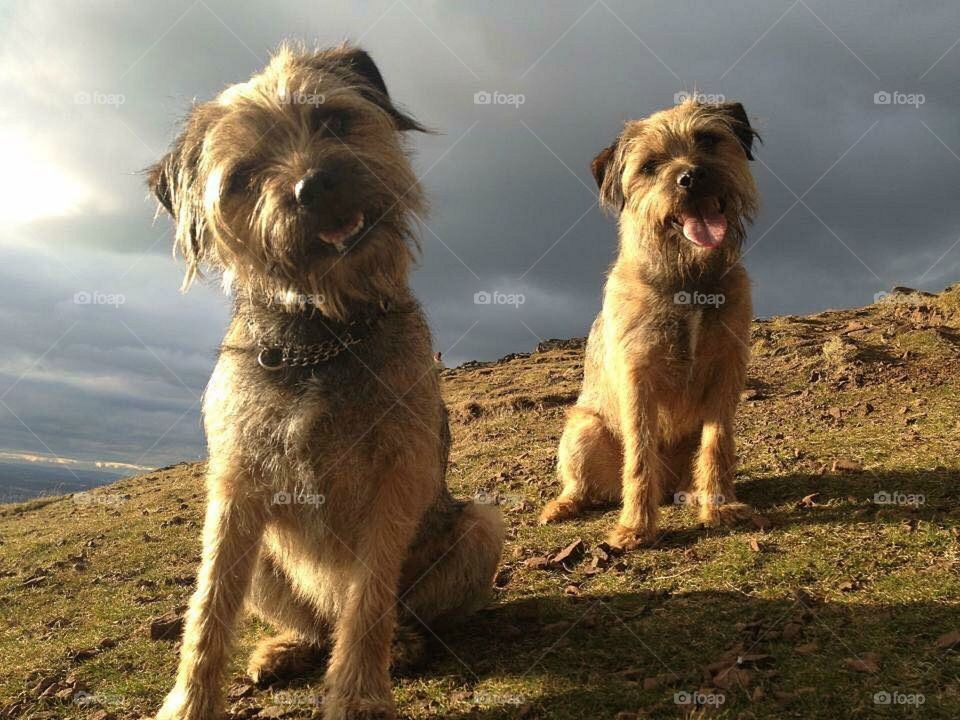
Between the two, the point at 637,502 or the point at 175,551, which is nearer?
the point at 637,502

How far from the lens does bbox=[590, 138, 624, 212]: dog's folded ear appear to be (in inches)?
276

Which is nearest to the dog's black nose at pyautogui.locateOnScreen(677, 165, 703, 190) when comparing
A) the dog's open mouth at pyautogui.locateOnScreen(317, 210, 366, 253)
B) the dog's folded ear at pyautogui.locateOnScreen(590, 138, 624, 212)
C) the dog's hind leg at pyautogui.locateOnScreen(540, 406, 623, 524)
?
the dog's folded ear at pyautogui.locateOnScreen(590, 138, 624, 212)

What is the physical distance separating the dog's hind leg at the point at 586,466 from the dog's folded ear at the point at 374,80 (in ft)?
13.0

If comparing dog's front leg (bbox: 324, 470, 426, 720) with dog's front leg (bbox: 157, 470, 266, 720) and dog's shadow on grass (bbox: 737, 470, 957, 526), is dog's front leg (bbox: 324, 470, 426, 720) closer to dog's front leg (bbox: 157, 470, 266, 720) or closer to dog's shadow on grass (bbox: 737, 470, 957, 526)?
dog's front leg (bbox: 157, 470, 266, 720)

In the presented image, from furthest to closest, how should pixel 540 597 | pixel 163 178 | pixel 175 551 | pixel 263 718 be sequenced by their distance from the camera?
pixel 175 551
pixel 540 597
pixel 163 178
pixel 263 718

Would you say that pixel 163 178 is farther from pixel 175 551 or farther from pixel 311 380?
pixel 175 551

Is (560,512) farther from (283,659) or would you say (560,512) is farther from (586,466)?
(283,659)

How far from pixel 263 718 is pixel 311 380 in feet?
6.67

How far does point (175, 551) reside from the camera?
10273 millimetres

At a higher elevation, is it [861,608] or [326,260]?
[326,260]

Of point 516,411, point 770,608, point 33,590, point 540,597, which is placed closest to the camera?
point 770,608

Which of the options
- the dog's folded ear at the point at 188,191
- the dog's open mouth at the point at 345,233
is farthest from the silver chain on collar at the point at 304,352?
the dog's folded ear at the point at 188,191

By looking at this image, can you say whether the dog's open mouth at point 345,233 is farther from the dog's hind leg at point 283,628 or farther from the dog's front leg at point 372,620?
the dog's hind leg at point 283,628

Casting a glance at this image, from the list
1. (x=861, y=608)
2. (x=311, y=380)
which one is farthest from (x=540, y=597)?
(x=311, y=380)
